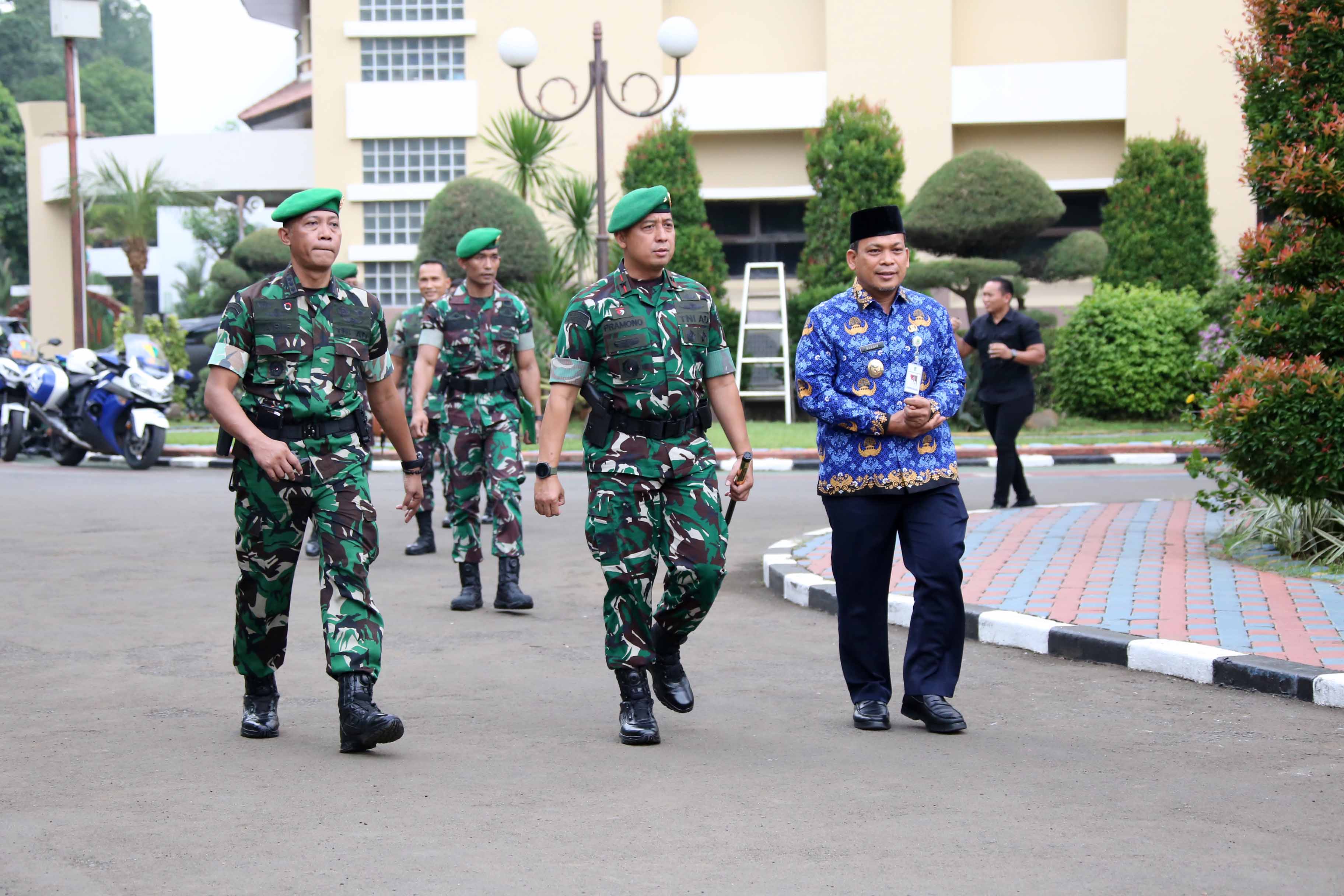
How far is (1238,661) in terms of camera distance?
623 cm

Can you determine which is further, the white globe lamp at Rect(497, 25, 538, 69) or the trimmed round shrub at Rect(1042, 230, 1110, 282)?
the trimmed round shrub at Rect(1042, 230, 1110, 282)

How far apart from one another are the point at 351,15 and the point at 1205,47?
51.1 ft

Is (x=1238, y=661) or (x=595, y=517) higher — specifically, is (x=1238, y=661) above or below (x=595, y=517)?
below

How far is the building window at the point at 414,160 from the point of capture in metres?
29.1

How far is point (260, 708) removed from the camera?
554cm

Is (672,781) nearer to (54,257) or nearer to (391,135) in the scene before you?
(391,135)

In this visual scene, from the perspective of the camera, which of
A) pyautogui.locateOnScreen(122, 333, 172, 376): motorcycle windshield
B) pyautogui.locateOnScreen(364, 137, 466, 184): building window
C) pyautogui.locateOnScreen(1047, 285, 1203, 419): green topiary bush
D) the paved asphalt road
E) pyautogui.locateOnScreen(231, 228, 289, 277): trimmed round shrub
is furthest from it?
pyautogui.locateOnScreen(231, 228, 289, 277): trimmed round shrub

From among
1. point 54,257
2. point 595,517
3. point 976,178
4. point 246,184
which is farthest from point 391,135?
point 595,517

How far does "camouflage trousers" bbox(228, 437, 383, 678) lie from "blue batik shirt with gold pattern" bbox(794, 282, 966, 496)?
5.57 feet

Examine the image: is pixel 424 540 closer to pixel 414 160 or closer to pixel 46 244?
pixel 414 160

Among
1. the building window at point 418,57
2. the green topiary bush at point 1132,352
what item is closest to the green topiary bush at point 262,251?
the building window at point 418,57

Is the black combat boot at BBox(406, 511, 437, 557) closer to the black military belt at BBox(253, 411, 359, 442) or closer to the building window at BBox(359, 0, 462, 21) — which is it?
the black military belt at BBox(253, 411, 359, 442)

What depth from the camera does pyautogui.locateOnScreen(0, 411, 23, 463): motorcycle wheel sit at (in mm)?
20016

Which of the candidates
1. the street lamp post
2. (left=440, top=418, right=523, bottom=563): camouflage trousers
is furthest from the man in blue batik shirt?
the street lamp post
